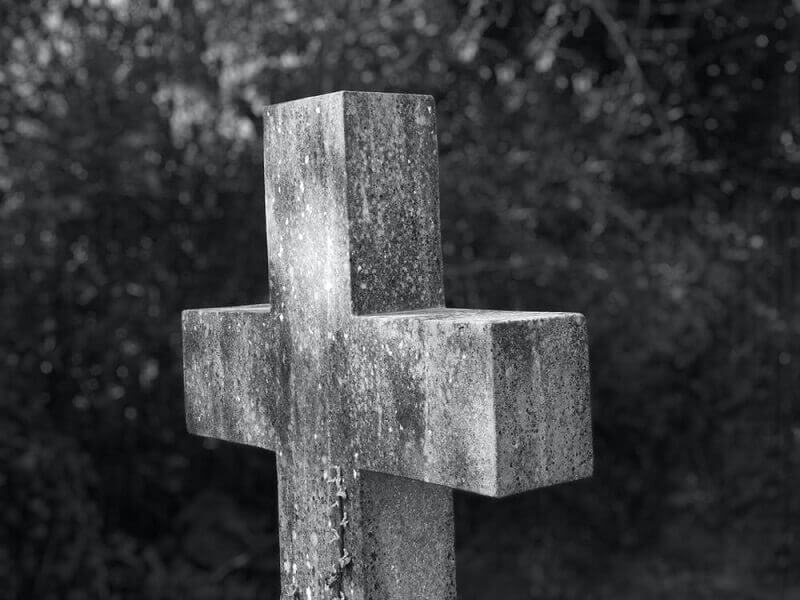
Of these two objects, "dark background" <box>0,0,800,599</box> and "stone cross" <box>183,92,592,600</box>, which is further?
"dark background" <box>0,0,800,599</box>

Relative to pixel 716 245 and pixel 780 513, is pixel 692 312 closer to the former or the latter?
pixel 716 245

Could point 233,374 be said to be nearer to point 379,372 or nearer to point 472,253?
point 379,372

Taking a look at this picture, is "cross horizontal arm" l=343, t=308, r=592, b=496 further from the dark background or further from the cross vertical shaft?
the dark background

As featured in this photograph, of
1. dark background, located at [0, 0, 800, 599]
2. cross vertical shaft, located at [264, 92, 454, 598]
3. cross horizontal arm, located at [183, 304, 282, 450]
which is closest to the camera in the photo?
cross vertical shaft, located at [264, 92, 454, 598]

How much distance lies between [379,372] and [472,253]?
2.66 metres

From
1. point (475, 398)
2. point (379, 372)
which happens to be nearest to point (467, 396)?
point (475, 398)

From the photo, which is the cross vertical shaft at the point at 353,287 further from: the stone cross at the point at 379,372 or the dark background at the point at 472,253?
the dark background at the point at 472,253

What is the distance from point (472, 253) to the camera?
445 cm

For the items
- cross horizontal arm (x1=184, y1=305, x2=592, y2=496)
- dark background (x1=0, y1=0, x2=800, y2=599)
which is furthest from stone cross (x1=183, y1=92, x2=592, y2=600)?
dark background (x1=0, y1=0, x2=800, y2=599)

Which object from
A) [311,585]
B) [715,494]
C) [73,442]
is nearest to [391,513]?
[311,585]

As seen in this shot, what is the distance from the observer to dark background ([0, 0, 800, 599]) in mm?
4137

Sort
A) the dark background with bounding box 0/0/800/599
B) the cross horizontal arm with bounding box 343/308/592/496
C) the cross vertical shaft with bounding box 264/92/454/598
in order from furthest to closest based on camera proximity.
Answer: the dark background with bounding box 0/0/800/599
the cross vertical shaft with bounding box 264/92/454/598
the cross horizontal arm with bounding box 343/308/592/496

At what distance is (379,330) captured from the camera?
1831 millimetres

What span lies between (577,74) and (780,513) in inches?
85.1
